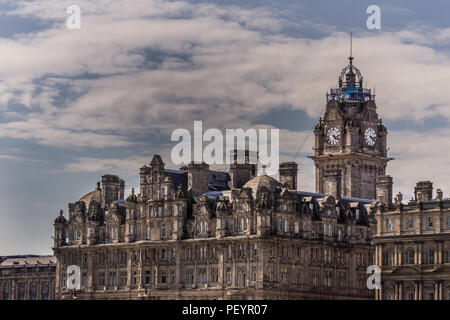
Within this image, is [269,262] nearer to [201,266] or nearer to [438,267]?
[201,266]

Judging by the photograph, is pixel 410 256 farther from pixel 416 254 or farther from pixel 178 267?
pixel 178 267

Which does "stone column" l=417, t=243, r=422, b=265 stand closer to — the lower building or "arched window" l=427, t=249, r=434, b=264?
"arched window" l=427, t=249, r=434, b=264

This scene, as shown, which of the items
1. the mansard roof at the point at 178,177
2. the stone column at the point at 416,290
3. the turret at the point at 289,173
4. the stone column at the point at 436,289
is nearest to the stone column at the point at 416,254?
the stone column at the point at 416,290

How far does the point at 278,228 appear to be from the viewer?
181625 millimetres

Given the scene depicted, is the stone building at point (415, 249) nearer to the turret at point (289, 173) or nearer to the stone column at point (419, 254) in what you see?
the stone column at point (419, 254)

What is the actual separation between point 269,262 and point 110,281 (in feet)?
96.1

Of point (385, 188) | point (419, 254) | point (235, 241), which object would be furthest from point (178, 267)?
point (419, 254)

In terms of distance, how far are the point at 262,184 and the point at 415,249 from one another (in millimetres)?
27593

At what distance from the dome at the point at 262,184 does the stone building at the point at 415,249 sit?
19257mm

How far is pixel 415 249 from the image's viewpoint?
16538 cm

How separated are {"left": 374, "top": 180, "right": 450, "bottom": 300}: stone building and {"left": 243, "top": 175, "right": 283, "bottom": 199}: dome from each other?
1926 centimetres
